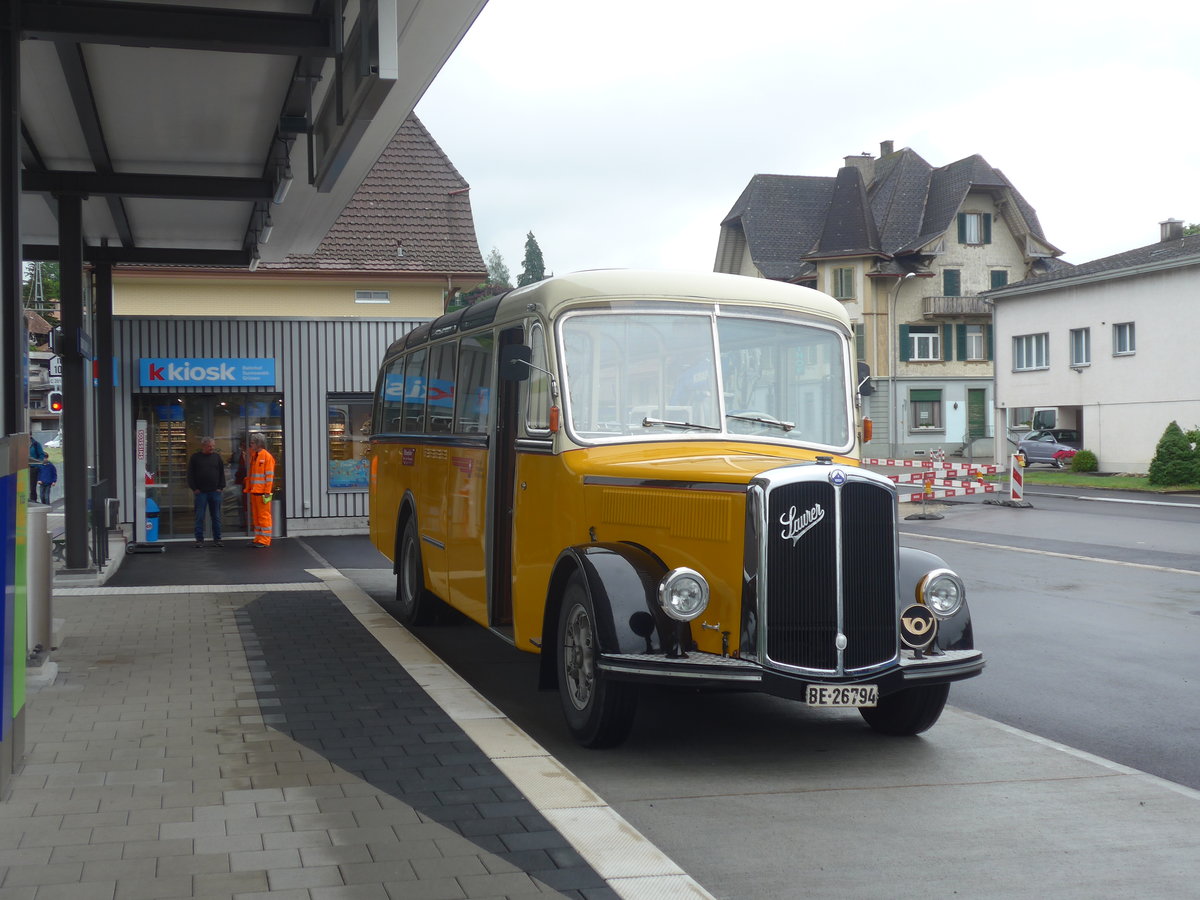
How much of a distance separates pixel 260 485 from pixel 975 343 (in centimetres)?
4702

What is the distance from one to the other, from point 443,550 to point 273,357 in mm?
13089

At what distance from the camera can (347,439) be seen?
77.9 feet

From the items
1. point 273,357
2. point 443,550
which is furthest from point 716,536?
point 273,357

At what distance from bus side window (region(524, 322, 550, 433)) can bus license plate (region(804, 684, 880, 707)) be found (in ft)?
7.95

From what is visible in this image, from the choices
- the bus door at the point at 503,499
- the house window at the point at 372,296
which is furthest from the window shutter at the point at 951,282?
the bus door at the point at 503,499

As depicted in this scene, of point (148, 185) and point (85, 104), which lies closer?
point (85, 104)

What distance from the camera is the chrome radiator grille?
6.77m

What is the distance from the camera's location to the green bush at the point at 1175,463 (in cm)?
3469

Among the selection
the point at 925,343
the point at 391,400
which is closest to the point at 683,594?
the point at 391,400

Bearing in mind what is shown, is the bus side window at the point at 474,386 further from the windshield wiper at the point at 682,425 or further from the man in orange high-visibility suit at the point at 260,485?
the man in orange high-visibility suit at the point at 260,485

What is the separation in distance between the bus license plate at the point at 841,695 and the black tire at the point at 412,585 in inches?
227

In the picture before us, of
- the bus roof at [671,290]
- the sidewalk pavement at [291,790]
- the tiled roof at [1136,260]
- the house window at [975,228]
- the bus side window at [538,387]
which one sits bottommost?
the sidewalk pavement at [291,790]

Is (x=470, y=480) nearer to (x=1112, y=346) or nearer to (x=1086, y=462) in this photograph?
(x=1086, y=462)

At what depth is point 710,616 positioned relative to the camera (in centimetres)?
698
